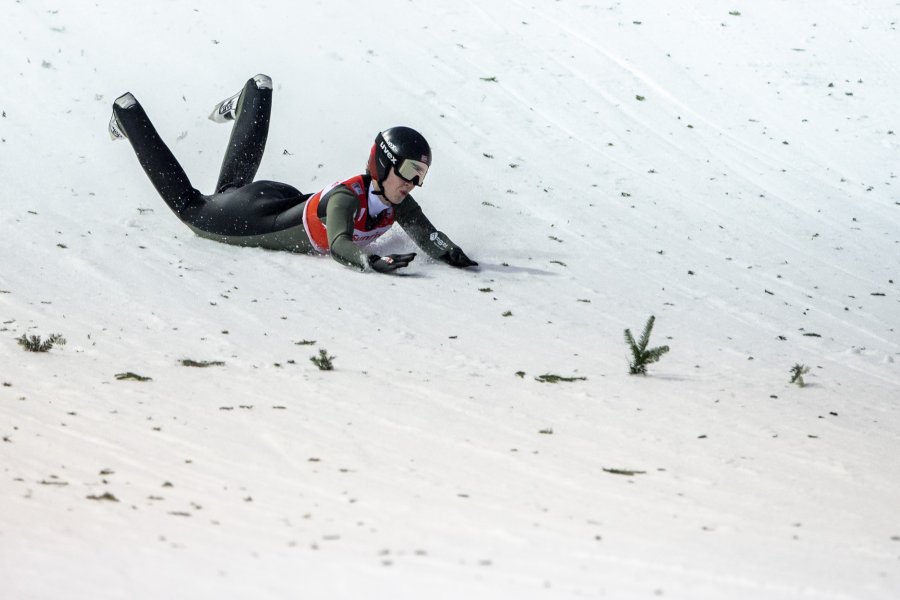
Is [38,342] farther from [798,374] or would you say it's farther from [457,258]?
[798,374]

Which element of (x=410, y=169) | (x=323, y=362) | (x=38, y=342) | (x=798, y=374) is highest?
(x=410, y=169)

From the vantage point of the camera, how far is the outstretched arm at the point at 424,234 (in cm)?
644

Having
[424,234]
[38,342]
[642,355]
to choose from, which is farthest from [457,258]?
[38,342]

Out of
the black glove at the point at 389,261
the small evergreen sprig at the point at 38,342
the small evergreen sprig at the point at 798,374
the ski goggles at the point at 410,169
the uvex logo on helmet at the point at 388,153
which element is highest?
the uvex logo on helmet at the point at 388,153

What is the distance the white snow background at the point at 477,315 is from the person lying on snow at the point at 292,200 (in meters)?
0.16

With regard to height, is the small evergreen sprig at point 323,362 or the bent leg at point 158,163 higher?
the bent leg at point 158,163

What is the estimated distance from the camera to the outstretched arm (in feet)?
21.1

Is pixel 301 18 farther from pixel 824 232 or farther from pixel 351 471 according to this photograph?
pixel 351 471

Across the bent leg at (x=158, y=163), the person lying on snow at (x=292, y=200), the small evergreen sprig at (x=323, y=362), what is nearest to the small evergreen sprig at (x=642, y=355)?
the small evergreen sprig at (x=323, y=362)

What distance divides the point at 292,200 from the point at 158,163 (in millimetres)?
851

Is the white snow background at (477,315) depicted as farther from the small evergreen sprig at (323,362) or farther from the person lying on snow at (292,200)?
the person lying on snow at (292,200)

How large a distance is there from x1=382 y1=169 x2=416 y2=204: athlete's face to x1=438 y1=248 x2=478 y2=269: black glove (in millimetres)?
416

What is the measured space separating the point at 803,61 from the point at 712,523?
8.30m

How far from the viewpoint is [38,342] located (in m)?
4.35
